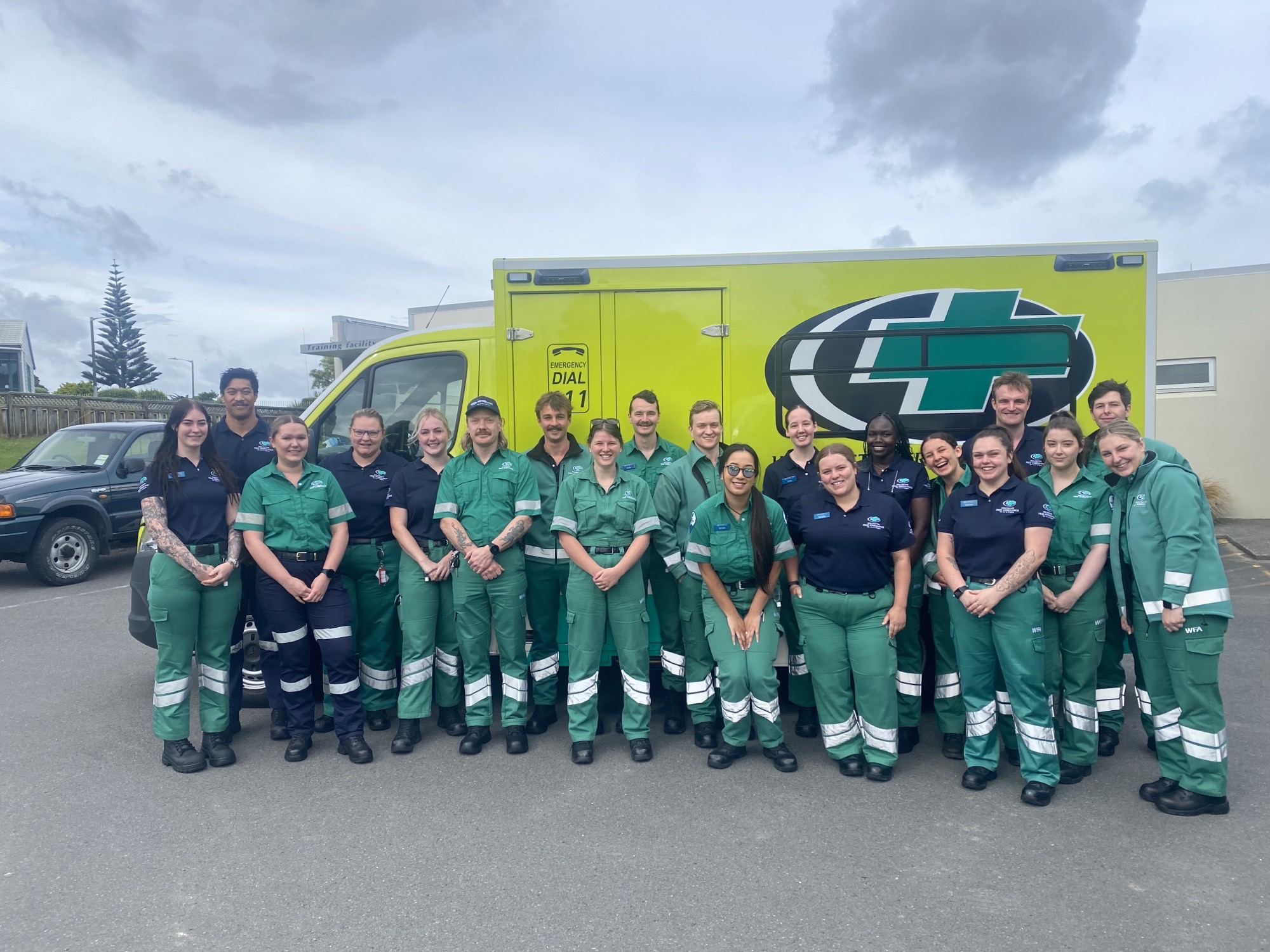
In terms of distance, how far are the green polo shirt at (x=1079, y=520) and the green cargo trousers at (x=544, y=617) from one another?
2.48 metres

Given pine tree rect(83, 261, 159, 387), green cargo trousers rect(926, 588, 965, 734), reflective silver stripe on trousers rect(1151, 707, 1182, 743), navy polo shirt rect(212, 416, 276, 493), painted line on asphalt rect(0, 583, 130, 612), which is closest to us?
reflective silver stripe on trousers rect(1151, 707, 1182, 743)

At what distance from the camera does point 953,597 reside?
393 centimetres

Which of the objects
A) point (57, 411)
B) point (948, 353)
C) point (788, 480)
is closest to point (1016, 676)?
point (788, 480)

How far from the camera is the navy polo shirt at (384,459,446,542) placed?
173 inches

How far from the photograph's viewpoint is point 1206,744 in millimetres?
3492

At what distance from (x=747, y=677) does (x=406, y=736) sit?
6.01 ft

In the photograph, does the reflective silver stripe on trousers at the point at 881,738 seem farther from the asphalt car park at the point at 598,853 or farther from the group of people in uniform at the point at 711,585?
the asphalt car park at the point at 598,853

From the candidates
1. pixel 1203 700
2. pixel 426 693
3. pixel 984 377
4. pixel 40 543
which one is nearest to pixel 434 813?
pixel 426 693

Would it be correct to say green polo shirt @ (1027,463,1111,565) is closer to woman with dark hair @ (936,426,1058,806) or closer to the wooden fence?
woman with dark hair @ (936,426,1058,806)

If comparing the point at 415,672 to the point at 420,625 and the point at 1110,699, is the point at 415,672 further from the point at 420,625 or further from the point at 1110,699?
the point at 1110,699

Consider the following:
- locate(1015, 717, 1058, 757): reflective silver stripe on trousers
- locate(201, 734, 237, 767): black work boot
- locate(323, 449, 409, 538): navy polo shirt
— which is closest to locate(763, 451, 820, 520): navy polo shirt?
locate(1015, 717, 1058, 757): reflective silver stripe on trousers

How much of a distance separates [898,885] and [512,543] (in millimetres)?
2357

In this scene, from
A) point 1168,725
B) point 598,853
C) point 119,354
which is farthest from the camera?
point 119,354

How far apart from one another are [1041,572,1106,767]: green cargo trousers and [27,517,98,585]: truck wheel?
9.31 m
